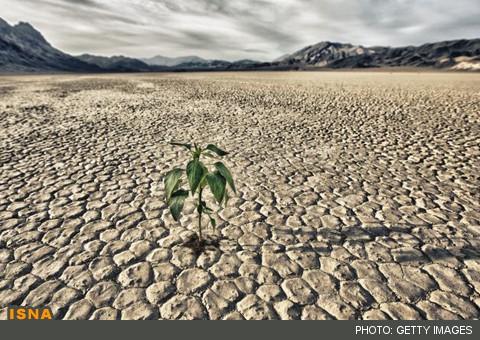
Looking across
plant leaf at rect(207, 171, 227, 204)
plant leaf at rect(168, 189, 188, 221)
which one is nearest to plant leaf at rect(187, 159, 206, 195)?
plant leaf at rect(207, 171, 227, 204)

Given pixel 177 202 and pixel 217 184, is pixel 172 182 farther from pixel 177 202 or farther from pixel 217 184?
pixel 217 184

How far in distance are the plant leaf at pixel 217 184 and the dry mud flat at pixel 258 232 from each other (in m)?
0.78

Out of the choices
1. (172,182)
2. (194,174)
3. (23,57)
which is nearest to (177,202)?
(172,182)

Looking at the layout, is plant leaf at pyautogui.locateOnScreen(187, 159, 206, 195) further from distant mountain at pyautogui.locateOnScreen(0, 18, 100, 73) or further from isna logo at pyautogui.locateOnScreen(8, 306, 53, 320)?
distant mountain at pyautogui.locateOnScreen(0, 18, 100, 73)

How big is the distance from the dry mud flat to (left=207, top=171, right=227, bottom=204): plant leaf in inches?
30.9

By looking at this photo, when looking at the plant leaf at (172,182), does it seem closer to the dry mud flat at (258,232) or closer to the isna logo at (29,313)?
the dry mud flat at (258,232)

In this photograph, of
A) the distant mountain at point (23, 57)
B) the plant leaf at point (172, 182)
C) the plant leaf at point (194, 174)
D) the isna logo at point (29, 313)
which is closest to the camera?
the isna logo at point (29, 313)

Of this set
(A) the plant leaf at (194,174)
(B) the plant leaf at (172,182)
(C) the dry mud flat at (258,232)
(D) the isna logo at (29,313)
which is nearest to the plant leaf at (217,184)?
(A) the plant leaf at (194,174)

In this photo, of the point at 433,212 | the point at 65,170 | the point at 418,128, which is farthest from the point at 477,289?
the point at 418,128

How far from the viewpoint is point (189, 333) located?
206cm

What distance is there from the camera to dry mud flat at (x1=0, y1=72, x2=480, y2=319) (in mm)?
2316

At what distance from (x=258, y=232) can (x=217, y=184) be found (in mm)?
1110

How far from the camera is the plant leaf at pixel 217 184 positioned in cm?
235

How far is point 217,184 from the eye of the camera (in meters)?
2.38
